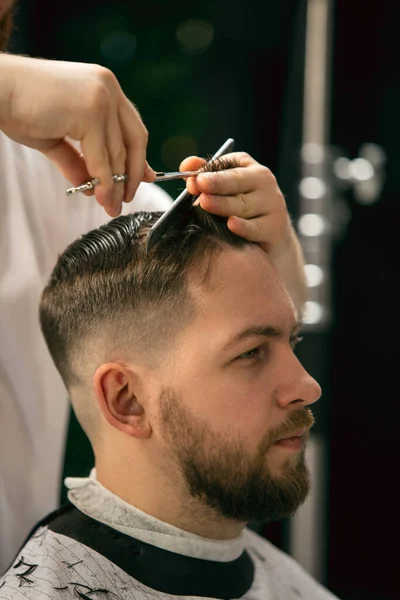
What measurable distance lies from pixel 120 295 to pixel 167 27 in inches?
79.9

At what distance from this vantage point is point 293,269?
194 cm

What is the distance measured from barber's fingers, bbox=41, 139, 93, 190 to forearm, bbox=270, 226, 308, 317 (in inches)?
20.3

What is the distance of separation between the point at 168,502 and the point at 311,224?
2.26 m

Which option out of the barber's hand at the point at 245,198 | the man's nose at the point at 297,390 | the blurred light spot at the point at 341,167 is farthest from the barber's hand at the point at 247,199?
the blurred light spot at the point at 341,167

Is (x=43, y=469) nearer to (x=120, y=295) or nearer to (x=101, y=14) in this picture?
(x=120, y=295)

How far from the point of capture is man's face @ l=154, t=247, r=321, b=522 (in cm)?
156

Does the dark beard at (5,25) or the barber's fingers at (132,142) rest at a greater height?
the dark beard at (5,25)

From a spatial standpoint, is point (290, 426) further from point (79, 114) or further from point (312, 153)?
point (312, 153)

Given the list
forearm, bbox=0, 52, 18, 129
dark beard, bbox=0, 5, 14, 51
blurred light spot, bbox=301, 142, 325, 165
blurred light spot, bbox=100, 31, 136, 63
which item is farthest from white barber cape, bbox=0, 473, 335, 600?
blurred light spot, bbox=301, 142, 325, 165

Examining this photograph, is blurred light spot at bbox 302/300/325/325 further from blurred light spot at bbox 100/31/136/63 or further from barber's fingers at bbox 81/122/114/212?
barber's fingers at bbox 81/122/114/212

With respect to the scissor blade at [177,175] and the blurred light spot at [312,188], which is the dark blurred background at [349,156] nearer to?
the blurred light spot at [312,188]

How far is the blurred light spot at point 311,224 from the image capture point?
3.63m

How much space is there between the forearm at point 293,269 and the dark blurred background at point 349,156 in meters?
1.41

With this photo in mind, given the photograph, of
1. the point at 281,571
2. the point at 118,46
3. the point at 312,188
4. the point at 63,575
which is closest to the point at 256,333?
the point at 63,575
